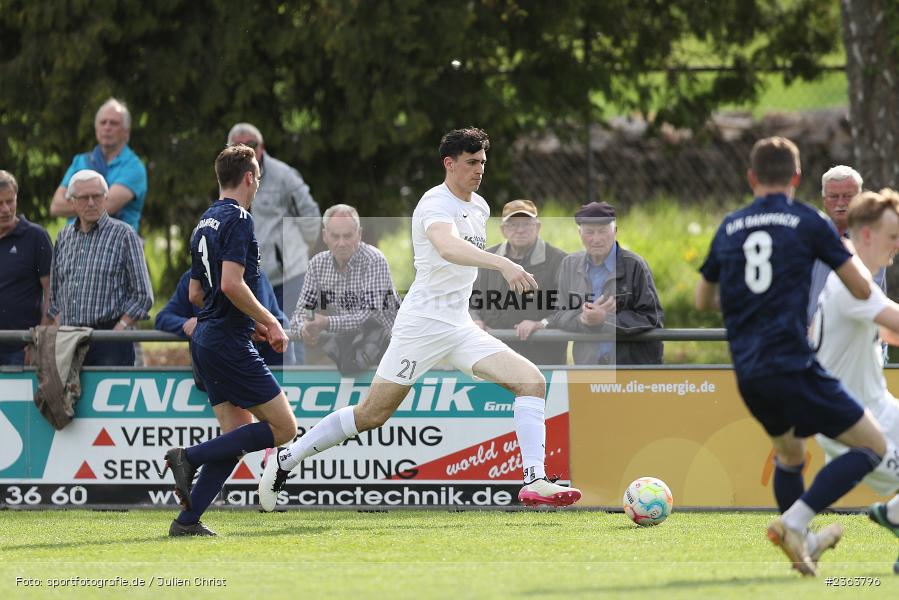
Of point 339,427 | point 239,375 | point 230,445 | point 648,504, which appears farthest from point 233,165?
point 648,504

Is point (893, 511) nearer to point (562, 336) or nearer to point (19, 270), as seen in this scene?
point (562, 336)

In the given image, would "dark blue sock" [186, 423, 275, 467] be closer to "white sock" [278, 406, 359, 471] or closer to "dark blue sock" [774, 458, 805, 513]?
"white sock" [278, 406, 359, 471]

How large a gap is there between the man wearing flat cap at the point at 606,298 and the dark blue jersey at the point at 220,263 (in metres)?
2.64

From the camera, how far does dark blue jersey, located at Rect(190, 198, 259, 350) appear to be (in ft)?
26.4

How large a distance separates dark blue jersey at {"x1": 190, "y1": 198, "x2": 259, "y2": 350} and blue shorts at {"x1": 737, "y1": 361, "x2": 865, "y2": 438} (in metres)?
3.04

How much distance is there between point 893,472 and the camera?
670 centimetres

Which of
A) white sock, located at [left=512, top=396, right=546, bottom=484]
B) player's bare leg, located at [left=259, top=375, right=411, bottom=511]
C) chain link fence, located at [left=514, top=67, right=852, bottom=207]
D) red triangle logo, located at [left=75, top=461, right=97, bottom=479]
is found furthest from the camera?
chain link fence, located at [left=514, top=67, right=852, bottom=207]

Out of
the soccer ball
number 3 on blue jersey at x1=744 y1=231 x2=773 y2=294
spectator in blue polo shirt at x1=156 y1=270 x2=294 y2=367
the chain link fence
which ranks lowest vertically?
the soccer ball

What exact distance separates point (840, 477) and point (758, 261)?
1052mm

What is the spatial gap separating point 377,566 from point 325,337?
3.36m

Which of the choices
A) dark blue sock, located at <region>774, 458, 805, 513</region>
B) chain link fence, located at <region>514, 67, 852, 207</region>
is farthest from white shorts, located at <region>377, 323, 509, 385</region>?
chain link fence, located at <region>514, 67, 852, 207</region>

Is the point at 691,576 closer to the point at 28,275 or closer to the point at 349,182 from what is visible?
the point at 28,275

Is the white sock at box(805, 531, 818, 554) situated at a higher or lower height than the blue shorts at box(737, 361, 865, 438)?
lower

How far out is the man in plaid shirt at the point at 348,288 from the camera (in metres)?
10.2
